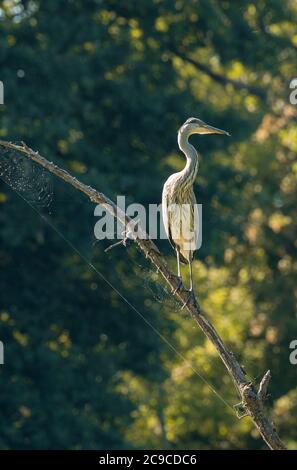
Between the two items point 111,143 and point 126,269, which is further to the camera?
point 111,143

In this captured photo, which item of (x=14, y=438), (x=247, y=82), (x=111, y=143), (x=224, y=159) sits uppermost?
(x=247, y=82)

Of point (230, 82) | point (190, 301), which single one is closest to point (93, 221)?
point (230, 82)

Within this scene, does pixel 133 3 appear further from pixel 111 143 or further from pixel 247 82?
pixel 247 82

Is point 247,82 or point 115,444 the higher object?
point 247,82

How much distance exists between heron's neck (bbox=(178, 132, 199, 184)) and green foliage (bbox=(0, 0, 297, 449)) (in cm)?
650

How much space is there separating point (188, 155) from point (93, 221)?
9.24 m

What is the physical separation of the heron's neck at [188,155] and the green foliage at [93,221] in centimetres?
650

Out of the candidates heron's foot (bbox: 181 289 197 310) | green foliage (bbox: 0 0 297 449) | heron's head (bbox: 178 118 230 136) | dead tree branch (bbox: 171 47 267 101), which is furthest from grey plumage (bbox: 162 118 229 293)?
dead tree branch (bbox: 171 47 267 101)

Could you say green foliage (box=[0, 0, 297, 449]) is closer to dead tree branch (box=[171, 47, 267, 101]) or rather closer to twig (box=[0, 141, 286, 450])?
dead tree branch (box=[171, 47, 267, 101])

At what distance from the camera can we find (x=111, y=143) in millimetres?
22062

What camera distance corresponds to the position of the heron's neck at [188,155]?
9781mm

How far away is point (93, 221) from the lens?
18984 millimetres

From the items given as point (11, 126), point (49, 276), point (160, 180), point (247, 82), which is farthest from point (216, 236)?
point (247, 82)
